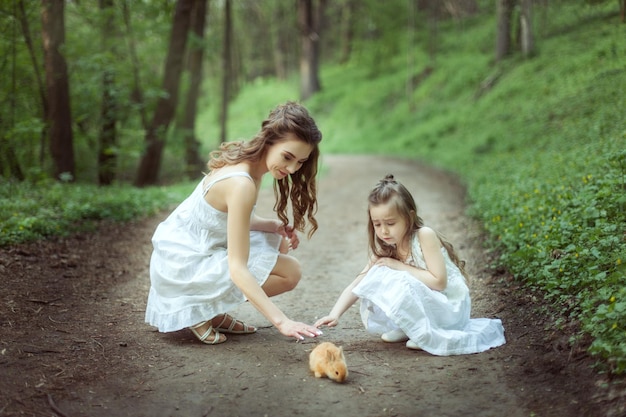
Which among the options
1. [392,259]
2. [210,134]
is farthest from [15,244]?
[210,134]

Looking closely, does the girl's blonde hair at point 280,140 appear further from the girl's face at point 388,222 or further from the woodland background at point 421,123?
the woodland background at point 421,123

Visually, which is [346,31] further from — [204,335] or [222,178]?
[204,335]

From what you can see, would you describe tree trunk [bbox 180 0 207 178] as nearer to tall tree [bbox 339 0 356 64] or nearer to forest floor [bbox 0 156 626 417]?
forest floor [bbox 0 156 626 417]

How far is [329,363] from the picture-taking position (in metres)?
3.24

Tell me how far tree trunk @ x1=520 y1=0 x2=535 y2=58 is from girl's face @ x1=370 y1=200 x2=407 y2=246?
14730 millimetres

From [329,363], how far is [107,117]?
31.7ft

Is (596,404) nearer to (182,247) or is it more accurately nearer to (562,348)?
(562,348)

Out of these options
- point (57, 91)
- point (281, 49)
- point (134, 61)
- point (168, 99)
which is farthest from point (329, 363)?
point (281, 49)

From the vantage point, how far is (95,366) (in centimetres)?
352

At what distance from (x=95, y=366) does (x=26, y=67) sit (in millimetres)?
8205

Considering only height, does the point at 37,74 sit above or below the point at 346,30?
below

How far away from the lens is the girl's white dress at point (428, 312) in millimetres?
3650

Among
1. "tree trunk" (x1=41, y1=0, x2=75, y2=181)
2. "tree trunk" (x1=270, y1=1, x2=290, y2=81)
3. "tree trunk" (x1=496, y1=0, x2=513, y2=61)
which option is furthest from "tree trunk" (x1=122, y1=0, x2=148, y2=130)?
"tree trunk" (x1=270, y1=1, x2=290, y2=81)

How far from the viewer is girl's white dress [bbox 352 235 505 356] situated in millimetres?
3650
